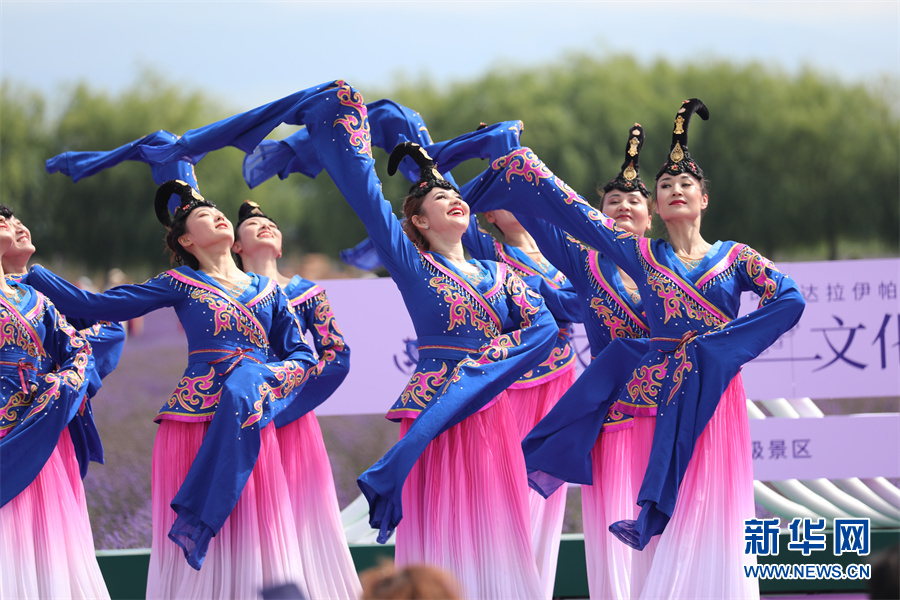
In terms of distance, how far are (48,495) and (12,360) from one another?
0.54m

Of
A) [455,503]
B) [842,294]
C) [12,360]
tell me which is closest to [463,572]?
[455,503]

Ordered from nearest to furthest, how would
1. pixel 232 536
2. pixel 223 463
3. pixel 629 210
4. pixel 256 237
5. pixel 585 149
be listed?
pixel 223 463 < pixel 232 536 < pixel 629 210 < pixel 256 237 < pixel 585 149

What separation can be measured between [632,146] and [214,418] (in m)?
1.96

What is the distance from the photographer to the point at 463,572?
3.39 meters

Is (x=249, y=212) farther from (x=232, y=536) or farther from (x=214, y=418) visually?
(x=232, y=536)

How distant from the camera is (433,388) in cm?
353

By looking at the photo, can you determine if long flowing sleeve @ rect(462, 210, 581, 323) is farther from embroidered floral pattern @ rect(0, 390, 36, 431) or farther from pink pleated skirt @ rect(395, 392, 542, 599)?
embroidered floral pattern @ rect(0, 390, 36, 431)

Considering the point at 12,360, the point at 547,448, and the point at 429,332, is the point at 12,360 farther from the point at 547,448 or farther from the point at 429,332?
the point at 547,448

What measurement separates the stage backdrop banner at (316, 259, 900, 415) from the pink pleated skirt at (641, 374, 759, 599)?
2.13 m

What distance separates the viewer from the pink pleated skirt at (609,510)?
3.98m

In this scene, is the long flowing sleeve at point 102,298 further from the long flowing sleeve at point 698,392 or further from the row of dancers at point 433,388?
the long flowing sleeve at point 698,392

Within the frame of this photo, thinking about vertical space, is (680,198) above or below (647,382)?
above

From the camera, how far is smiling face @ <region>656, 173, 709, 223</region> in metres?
3.64

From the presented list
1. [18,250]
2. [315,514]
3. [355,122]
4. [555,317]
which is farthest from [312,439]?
[18,250]
